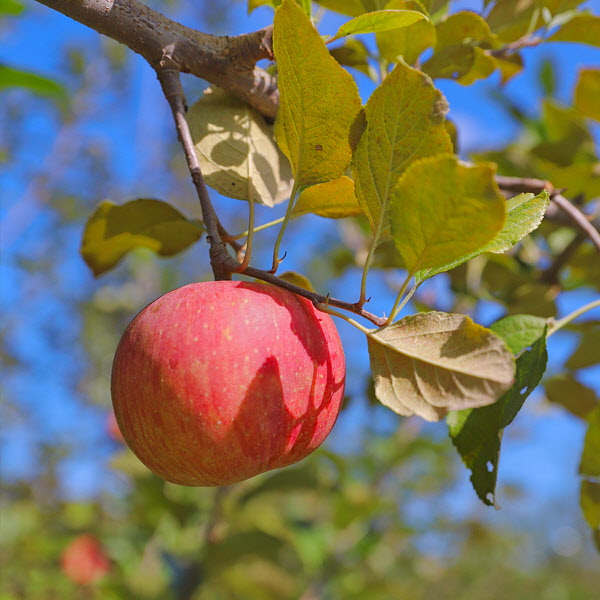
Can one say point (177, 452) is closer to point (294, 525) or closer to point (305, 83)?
point (305, 83)

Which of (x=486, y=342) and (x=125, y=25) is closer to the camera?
(x=486, y=342)

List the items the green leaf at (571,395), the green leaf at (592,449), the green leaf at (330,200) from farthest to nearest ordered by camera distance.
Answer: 1. the green leaf at (571,395)
2. the green leaf at (592,449)
3. the green leaf at (330,200)

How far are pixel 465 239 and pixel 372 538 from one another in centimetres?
164

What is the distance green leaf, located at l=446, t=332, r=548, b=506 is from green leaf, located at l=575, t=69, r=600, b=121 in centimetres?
64

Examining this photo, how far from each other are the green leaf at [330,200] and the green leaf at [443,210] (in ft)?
0.56

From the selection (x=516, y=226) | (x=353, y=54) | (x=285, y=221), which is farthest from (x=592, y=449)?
(x=353, y=54)

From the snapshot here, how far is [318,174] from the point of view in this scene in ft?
1.77

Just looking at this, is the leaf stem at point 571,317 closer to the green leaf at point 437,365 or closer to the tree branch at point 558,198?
the tree branch at point 558,198

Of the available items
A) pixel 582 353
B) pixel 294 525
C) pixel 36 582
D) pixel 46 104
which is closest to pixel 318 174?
pixel 582 353

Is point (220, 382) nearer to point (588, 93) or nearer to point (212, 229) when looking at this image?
point (212, 229)

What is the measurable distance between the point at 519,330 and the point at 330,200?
256mm

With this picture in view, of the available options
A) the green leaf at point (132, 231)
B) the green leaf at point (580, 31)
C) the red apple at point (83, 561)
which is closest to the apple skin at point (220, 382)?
the green leaf at point (132, 231)

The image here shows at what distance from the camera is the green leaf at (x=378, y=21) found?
52cm

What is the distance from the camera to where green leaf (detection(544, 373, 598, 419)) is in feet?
3.23
